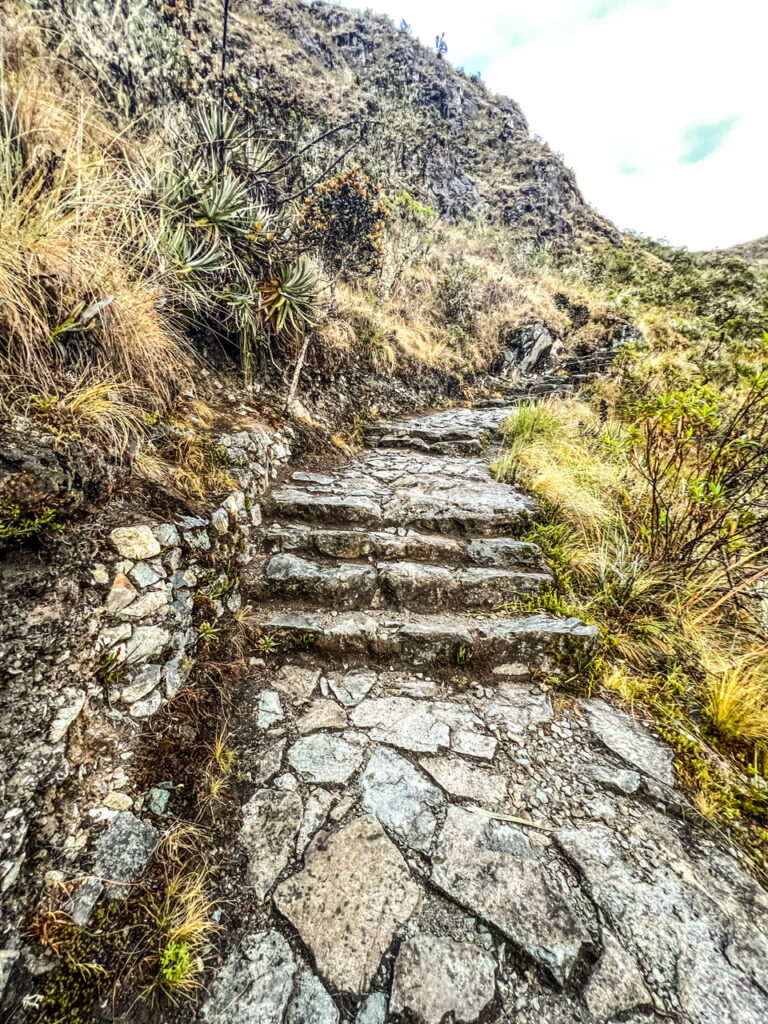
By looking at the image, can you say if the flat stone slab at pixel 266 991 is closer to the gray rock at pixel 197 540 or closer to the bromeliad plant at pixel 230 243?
the gray rock at pixel 197 540

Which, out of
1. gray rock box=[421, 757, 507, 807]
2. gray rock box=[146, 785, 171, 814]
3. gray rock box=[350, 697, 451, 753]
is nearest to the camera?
gray rock box=[146, 785, 171, 814]

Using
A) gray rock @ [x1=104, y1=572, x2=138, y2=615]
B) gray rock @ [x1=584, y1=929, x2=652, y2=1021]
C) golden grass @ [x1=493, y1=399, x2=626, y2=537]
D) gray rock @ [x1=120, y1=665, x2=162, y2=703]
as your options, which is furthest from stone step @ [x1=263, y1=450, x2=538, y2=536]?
gray rock @ [x1=584, y1=929, x2=652, y2=1021]

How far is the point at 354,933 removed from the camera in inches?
51.2

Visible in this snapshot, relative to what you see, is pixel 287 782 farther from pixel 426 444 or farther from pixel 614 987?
pixel 426 444

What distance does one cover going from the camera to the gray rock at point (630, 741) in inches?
72.5

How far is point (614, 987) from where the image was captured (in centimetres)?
119

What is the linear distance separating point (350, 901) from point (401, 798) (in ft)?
1.34

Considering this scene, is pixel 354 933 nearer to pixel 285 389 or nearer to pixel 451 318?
pixel 285 389

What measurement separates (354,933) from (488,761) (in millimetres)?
868

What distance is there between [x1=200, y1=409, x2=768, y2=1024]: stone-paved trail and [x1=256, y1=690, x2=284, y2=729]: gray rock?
11 millimetres

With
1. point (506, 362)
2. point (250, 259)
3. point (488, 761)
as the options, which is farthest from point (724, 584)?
point (506, 362)

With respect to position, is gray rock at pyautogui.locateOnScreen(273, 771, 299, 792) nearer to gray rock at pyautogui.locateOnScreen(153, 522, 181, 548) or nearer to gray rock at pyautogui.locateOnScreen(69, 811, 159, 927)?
gray rock at pyautogui.locateOnScreen(69, 811, 159, 927)

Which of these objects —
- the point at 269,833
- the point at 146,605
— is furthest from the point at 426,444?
the point at 269,833

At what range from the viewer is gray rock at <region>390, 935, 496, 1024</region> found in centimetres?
115
